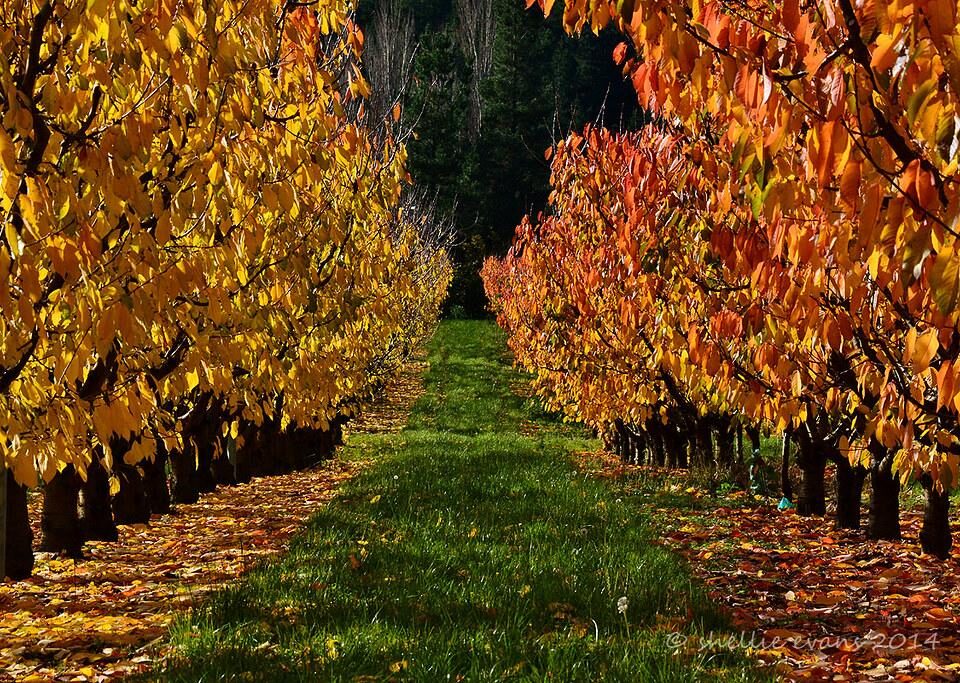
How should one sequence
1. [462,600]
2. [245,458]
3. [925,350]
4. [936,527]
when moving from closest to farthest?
1. [925,350]
2. [462,600]
3. [936,527]
4. [245,458]

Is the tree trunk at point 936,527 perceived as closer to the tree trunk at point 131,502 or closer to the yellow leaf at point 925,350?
the yellow leaf at point 925,350

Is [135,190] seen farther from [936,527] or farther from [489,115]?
[489,115]

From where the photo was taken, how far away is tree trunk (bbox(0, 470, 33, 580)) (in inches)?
240

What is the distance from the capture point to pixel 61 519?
6930 mm

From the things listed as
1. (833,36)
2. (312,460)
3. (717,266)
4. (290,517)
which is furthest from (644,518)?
(312,460)

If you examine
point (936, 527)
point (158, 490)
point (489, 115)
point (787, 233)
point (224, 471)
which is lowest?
point (224, 471)

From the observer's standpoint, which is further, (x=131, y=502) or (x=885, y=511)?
(x=131, y=502)

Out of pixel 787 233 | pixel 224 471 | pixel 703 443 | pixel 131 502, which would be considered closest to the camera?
pixel 787 233

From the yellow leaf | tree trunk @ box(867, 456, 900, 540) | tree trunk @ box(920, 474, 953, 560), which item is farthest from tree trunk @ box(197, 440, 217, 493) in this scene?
the yellow leaf

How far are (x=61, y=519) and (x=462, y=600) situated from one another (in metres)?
3.94

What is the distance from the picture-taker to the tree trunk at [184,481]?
10539mm

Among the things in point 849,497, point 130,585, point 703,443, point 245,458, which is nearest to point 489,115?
point 245,458

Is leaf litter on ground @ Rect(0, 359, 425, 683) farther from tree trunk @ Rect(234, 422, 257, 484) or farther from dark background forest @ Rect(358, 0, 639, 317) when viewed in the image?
dark background forest @ Rect(358, 0, 639, 317)

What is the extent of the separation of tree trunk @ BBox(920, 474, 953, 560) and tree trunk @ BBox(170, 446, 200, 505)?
8.16m
